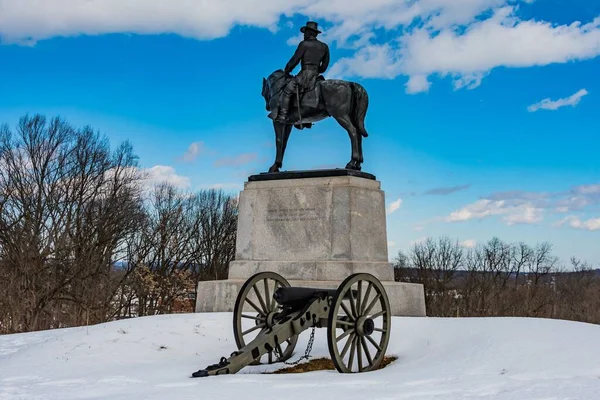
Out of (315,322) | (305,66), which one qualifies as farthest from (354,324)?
(305,66)

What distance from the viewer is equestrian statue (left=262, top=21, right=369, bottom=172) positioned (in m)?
12.3

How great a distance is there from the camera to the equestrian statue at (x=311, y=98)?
12.3m

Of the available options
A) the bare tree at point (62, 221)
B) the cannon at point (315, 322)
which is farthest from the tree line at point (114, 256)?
the cannon at point (315, 322)

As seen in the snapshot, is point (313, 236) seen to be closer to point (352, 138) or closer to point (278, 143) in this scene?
point (352, 138)

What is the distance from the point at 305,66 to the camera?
500 inches

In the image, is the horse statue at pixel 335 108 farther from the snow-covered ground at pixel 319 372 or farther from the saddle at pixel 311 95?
the snow-covered ground at pixel 319 372

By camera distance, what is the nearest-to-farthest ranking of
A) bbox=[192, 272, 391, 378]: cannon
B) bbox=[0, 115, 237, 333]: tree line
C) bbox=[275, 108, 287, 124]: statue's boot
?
1. bbox=[192, 272, 391, 378]: cannon
2. bbox=[275, 108, 287, 124]: statue's boot
3. bbox=[0, 115, 237, 333]: tree line

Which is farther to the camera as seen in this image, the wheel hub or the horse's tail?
the horse's tail

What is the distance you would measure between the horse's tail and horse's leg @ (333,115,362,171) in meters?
0.13

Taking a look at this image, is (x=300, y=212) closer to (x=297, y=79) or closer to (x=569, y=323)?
(x=297, y=79)

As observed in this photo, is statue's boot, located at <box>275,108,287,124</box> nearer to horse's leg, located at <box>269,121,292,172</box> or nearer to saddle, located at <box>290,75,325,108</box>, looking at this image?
horse's leg, located at <box>269,121,292,172</box>

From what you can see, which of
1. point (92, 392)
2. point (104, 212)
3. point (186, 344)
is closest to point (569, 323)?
point (186, 344)

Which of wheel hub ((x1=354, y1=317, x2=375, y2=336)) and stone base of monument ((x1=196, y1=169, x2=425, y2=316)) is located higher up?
stone base of monument ((x1=196, y1=169, x2=425, y2=316))

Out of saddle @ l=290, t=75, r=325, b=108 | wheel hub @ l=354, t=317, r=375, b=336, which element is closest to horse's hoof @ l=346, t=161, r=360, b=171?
saddle @ l=290, t=75, r=325, b=108
